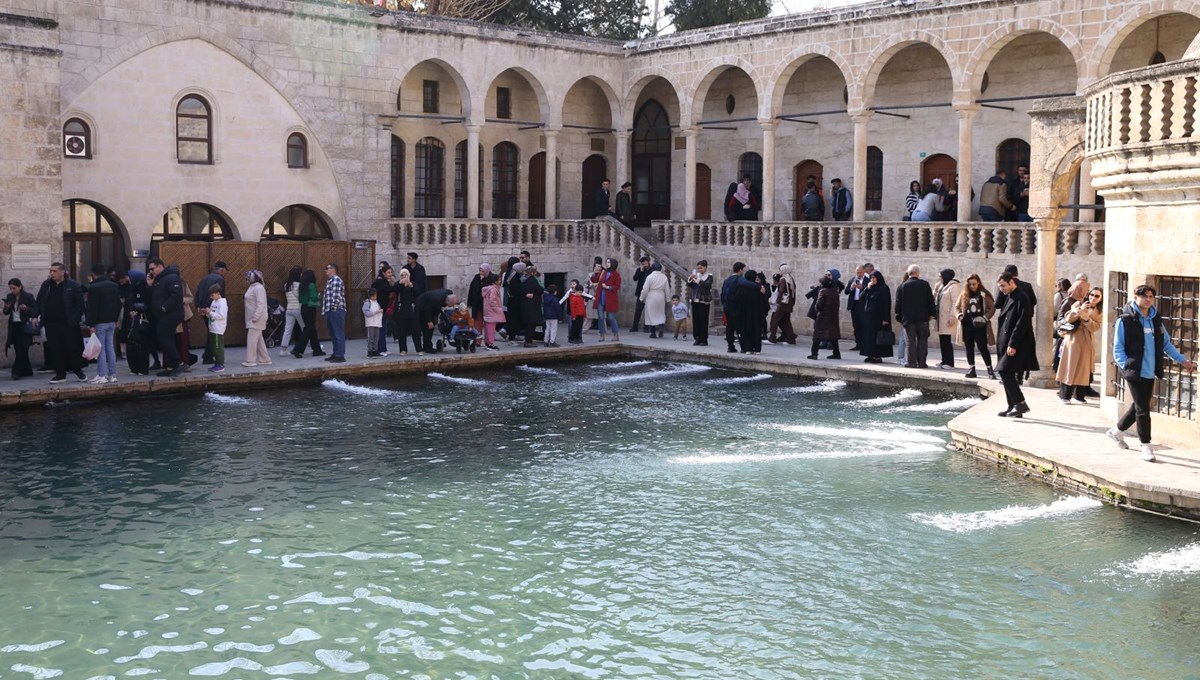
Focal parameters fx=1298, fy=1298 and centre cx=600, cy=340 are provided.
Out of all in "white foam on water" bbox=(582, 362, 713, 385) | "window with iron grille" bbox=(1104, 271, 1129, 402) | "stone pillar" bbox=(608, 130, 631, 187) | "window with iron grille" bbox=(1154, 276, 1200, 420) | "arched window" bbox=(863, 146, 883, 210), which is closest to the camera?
"window with iron grille" bbox=(1154, 276, 1200, 420)

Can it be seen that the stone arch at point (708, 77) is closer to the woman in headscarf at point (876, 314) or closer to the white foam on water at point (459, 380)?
the woman in headscarf at point (876, 314)

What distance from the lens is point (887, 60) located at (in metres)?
24.8

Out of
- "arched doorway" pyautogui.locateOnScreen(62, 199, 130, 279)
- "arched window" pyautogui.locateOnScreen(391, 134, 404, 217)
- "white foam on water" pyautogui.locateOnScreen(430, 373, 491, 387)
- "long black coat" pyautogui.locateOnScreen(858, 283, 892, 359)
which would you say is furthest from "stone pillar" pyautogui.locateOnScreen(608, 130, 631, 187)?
"arched doorway" pyautogui.locateOnScreen(62, 199, 130, 279)

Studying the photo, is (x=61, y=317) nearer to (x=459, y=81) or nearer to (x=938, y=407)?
(x=938, y=407)

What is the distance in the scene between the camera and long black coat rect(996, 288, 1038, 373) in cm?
1391

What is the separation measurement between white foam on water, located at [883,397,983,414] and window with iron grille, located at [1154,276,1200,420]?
4.14 metres

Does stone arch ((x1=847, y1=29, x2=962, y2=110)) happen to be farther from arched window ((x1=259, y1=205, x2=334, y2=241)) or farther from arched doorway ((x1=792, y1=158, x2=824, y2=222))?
arched window ((x1=259, y1=205, x2=334, y2=241))

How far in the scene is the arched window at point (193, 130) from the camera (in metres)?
22.6

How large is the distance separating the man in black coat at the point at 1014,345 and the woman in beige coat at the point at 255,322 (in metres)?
10.3

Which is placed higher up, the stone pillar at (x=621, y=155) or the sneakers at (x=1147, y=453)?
the stone pillar at (x=621, y=155)

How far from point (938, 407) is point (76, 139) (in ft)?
46.9

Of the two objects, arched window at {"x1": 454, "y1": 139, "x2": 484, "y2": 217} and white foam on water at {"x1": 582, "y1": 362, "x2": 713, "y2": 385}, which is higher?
arched window at {"x1": 454, "y1": 139, "x2": 484, "y2": 217}

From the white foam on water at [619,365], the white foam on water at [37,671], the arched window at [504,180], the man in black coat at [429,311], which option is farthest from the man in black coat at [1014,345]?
the arched window at [504,180]

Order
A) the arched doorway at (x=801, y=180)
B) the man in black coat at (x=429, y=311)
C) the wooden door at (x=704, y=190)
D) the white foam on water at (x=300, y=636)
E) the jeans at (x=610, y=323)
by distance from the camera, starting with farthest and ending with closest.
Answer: the wooden door at (x=704, y=190)
the arched doorway at (x=801, y=180)
the jeans at (x=610, y=323)
the man in black coat at (x=429, y=311)
the white foam on water at (x=300, y=636)
